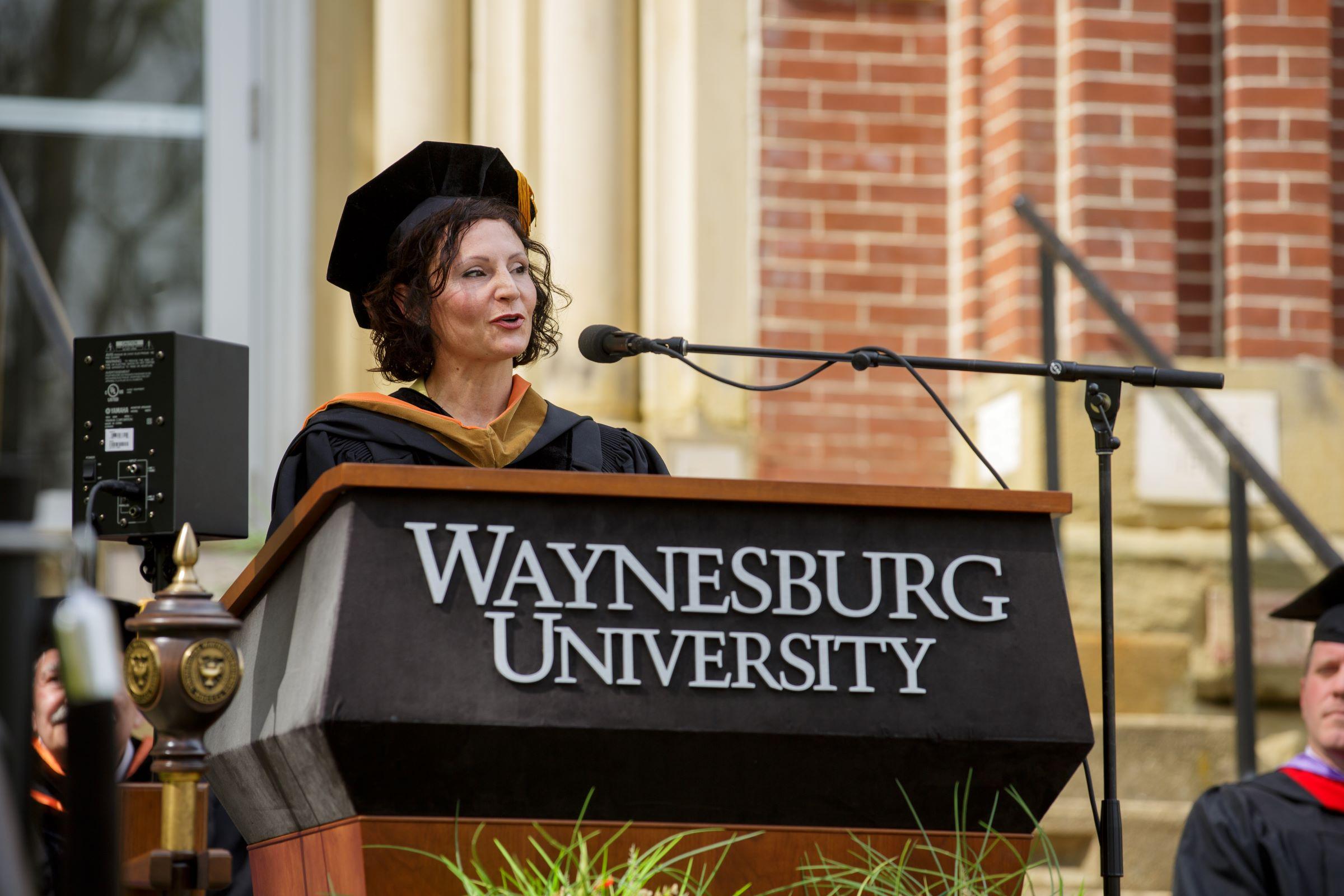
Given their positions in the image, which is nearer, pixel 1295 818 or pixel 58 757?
pixel 58 757

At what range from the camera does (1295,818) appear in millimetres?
4570

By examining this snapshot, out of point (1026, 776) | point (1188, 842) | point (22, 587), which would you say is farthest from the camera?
point (1188, 842)

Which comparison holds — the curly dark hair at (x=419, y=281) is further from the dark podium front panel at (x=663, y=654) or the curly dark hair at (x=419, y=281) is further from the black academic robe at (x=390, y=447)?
the dark podium front panel at (x=663, y=654)

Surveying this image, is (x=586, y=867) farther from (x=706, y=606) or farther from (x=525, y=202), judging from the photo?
(x=525, y=202)

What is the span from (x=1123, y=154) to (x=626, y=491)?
14.8 feet

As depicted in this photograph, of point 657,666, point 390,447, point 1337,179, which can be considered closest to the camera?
point 657,666

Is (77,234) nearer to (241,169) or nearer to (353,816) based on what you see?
(241,169)

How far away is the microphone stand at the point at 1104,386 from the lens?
2.75 meters

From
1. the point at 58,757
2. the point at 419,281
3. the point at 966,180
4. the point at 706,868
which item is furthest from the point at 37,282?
the point at 706,868

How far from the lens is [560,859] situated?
2215 mm

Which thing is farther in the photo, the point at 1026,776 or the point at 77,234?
the point at 77,234

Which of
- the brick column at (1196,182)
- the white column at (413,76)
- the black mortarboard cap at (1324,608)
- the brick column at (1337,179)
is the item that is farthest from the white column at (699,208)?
the black mortarboard cap at (1324,608)

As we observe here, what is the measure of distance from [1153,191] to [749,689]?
4528mm

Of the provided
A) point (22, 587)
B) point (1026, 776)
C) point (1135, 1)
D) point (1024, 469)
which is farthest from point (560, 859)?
point (1135, 1)
